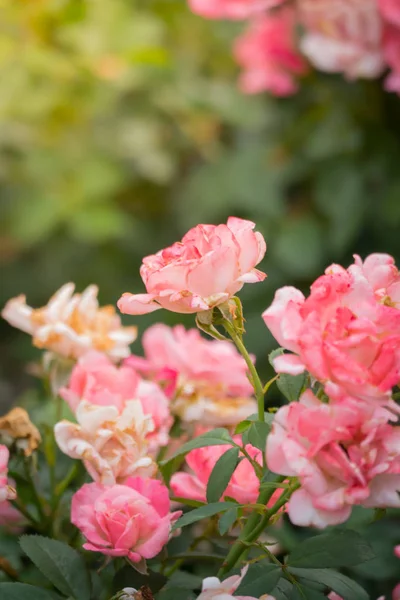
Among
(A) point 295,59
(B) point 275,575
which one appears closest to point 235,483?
(B) point 275,575

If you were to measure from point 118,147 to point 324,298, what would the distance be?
1.11 metres

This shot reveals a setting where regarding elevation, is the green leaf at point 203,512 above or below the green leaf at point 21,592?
above

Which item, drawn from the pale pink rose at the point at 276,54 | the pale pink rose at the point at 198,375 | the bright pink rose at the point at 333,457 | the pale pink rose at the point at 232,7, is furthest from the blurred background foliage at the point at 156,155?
the bright pink rose at the point at 333,457

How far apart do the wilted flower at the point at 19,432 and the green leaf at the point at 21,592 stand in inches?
3.3

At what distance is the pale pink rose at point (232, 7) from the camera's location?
3.57 feet

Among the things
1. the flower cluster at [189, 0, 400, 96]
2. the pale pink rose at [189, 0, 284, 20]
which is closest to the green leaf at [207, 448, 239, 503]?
the flower cluster at [189, 0, 400, 96]

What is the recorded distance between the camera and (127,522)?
44 cm

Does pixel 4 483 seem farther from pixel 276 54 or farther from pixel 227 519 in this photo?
pixel 276 54

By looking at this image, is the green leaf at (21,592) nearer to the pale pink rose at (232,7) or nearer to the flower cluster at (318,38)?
the flower cluster at (318,38)

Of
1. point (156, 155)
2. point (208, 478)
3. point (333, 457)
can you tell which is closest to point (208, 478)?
point (208, 478)

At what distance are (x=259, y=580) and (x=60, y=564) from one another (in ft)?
0.40

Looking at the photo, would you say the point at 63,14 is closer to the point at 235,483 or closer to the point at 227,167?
the point at 227,167

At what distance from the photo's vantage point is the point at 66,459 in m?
0.62

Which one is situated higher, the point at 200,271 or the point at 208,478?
the point at 200,271
